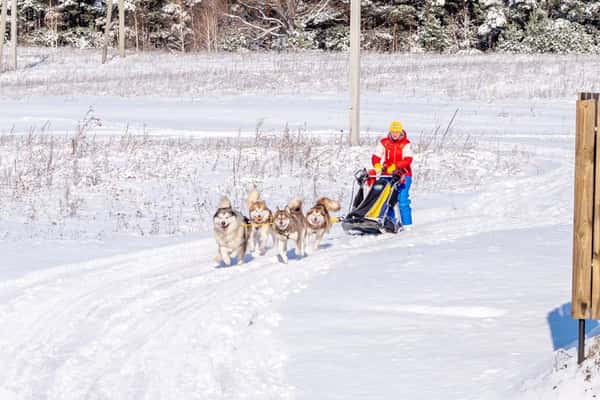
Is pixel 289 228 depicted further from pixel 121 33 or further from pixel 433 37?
pixel 433 37

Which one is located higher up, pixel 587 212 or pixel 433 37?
pixel 433 37

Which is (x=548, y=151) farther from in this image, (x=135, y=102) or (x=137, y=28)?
(x=137, y=28)

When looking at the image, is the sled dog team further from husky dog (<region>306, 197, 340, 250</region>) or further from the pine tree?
the pine tree

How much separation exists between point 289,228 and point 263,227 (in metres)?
0.48

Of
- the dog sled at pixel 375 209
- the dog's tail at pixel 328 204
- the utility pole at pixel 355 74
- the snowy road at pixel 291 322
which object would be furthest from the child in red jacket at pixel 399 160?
the utility pole at pixel 355 74

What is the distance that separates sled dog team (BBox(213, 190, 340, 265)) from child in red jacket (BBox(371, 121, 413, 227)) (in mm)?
1617

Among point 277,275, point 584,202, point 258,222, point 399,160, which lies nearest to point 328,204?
point 258,222

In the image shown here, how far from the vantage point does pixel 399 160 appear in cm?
1378

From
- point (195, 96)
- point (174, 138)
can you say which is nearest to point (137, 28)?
point (195, 96)

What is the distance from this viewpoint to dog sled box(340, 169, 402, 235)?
1281 cm

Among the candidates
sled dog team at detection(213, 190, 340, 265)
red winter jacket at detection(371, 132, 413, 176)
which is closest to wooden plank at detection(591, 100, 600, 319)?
sled dog team at detection(213, 190, 340, 265)

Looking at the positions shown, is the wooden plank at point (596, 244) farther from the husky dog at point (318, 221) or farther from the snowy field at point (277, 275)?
the husky dog at point (318, 221)

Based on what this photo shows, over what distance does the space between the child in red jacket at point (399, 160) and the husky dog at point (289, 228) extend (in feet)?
7.77

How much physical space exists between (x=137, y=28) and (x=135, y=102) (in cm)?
3463
